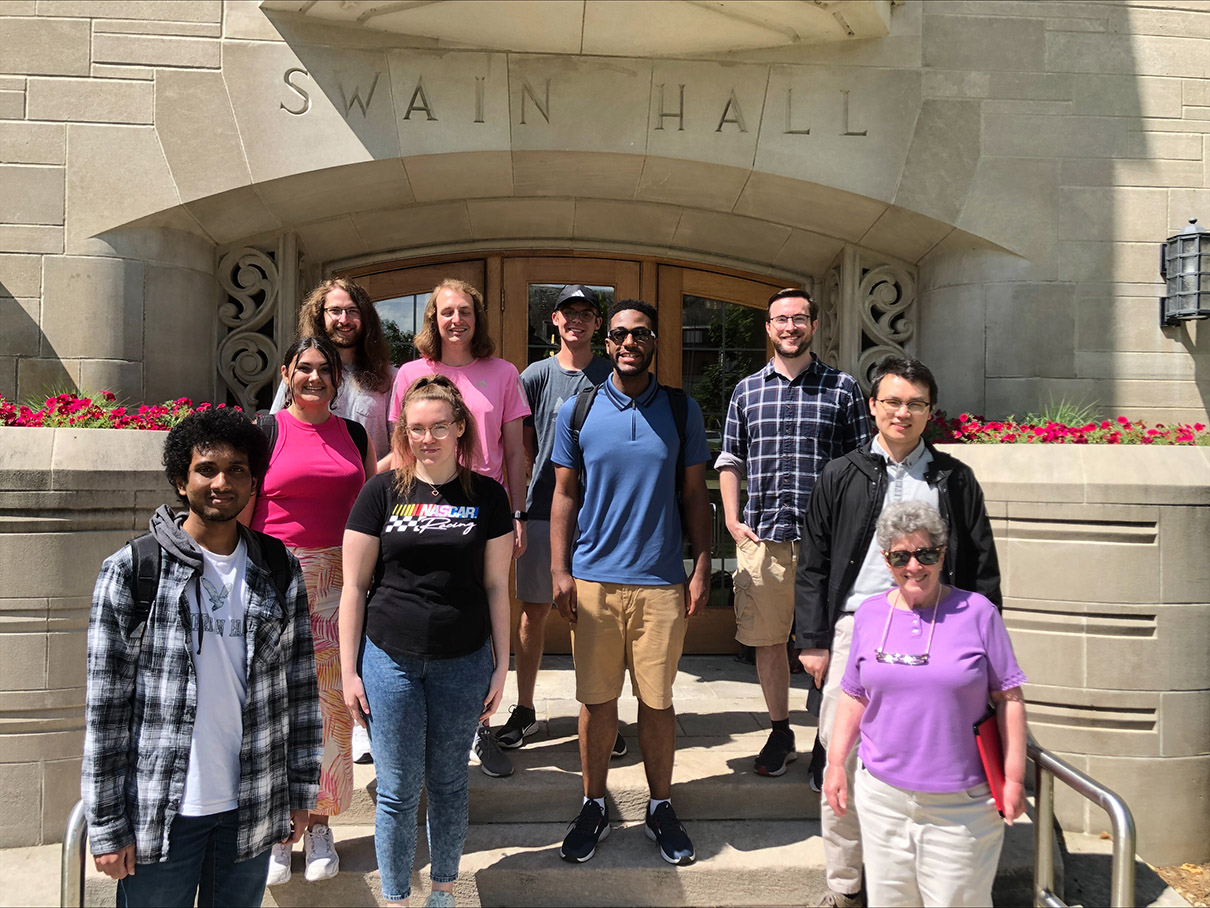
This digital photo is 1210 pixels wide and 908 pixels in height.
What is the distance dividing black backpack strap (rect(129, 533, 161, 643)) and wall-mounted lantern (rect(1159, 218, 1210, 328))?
532 centimetres

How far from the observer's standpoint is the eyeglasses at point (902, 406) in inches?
112

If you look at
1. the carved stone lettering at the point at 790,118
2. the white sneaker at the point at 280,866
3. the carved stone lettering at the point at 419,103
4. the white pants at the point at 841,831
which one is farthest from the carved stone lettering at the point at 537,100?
the white sneaker at the point at 280,866

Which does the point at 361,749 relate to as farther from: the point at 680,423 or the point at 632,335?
the point at 632,335

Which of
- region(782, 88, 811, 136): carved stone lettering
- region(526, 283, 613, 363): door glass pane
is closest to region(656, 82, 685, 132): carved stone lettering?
region(782, 88, 811, 136): carved stone lettering

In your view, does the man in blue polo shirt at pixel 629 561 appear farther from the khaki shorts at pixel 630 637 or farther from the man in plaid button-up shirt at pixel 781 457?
the man in plaid button-up shirt at pixel 781 457

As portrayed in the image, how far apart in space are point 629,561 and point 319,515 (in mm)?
1089

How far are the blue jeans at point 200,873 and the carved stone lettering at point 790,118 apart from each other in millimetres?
4478

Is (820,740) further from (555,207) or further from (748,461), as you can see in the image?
(555,207)

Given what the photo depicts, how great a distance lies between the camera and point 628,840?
136 inches

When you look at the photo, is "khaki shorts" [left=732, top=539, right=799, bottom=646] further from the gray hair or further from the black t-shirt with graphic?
the black t-shirt with graphic

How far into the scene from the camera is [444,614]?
105 inches

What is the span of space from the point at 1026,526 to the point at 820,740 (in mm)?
1561

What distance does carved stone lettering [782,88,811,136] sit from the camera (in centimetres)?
516

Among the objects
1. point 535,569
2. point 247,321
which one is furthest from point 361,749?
point 247,321
